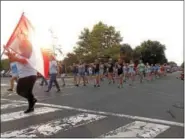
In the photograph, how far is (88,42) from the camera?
71688mm

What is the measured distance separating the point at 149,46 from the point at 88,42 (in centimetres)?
1584

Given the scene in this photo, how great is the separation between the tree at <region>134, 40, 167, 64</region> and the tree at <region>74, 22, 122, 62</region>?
605 centimetres

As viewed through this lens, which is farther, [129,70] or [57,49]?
[57,49]

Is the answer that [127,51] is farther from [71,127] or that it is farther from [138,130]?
[138,130]

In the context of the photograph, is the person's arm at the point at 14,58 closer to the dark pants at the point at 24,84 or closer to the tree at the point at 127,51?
the dark pants at the point at 24,84

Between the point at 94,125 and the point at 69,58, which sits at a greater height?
the point at 69,58

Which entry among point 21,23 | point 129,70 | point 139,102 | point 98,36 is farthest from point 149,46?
point 21,23

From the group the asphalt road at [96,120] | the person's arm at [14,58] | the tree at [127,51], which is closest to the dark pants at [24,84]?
the asphalt road at [96,120]

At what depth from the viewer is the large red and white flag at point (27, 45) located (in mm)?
5195

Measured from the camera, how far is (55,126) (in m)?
6.66

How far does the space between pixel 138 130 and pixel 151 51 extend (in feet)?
231

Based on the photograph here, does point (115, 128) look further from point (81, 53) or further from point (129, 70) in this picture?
point (81, 53)

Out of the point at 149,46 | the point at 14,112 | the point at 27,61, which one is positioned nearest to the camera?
the point at 27,61

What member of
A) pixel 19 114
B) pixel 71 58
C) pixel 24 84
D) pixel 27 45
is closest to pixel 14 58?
pixel 27 45
